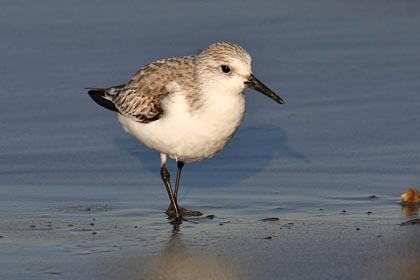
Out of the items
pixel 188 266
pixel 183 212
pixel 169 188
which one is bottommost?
pixel 188 266

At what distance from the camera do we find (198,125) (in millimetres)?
7703

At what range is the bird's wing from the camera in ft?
26.2

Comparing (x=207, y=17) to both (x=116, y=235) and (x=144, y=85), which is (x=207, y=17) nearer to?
(x=144, y=85)

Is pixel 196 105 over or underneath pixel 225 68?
underneath

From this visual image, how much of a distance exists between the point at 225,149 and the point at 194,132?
4.41 ft

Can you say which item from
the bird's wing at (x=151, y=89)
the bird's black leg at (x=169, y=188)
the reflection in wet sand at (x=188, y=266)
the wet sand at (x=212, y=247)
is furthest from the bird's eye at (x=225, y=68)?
the reflection in wet sand at (x=188, y=266)

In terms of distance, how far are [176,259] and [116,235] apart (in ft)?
2.07

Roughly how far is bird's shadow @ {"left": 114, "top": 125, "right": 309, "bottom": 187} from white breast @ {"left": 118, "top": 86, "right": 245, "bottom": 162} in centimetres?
50

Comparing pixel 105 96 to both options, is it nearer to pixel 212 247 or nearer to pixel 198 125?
pixel 198 125

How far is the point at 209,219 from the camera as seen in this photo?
24.3 ft

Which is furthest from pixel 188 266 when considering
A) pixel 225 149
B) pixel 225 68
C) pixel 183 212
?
pixel 225 149

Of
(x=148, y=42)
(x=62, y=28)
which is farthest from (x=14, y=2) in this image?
(x=148, y=42)

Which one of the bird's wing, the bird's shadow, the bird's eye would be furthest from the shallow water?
the bird's eye

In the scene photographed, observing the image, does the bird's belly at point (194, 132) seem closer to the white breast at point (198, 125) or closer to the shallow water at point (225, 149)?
the white breast at point (198, 125)
